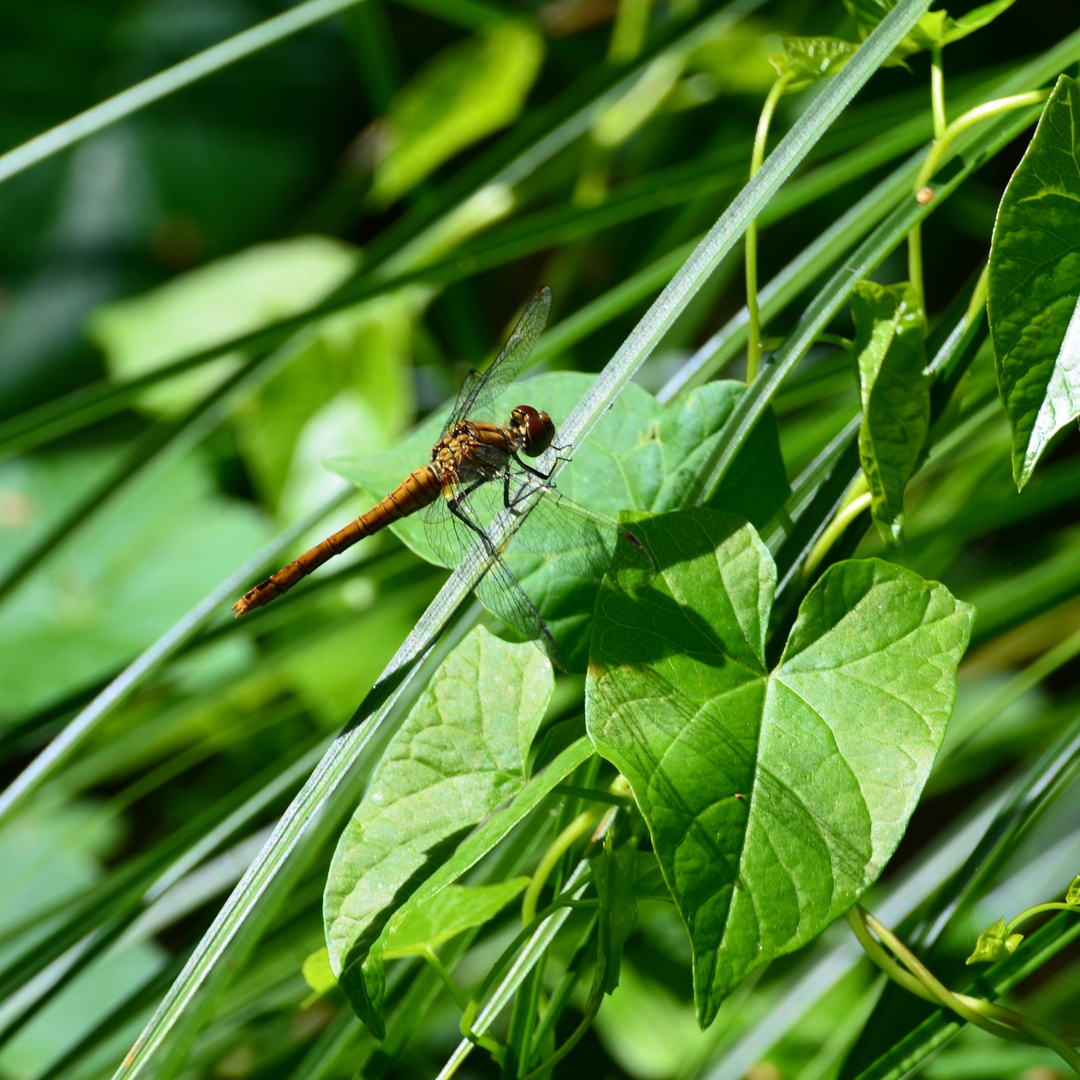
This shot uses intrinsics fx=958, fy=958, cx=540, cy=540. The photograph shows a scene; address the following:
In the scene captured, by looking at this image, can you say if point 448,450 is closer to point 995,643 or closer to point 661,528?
point 661,528

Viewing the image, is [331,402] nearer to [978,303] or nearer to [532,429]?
[532,429]

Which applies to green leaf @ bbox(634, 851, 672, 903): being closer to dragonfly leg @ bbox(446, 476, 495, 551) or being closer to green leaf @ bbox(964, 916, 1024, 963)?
green leaf @ bbox(964, 916, 1024, 963)

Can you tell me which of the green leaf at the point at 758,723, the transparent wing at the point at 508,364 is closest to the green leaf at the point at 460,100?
the transparent wing at the point at 508,364

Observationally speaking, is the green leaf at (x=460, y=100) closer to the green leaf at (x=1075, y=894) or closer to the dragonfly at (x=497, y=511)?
the dragonfly at (x=497, y=511)

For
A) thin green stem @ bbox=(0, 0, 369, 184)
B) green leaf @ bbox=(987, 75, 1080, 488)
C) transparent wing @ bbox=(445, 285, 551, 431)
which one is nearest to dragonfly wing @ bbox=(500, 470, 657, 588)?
green leaf @ bbox=(987, 75, 1080, 488)

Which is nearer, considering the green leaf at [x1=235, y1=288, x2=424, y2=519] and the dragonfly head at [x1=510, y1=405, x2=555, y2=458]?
the dragonfly head at [x1=510, y1=405, x2=555, y2=458]

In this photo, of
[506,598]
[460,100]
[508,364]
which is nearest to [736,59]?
[460,100]

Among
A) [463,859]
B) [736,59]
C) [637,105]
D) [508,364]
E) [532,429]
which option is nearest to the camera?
[463,859]

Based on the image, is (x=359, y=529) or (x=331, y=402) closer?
(x=359, y=529)
